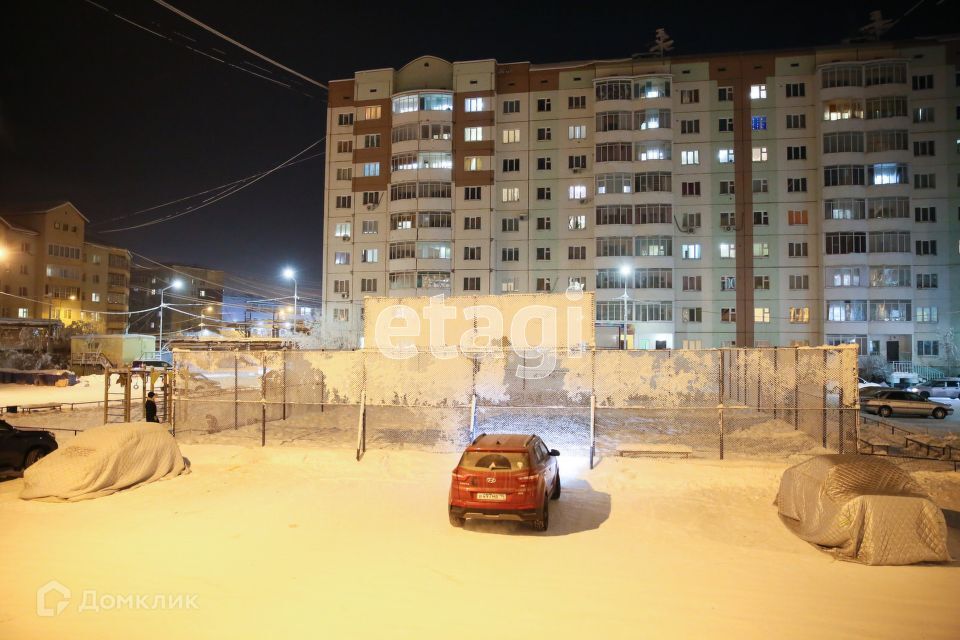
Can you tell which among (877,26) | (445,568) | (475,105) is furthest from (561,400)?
(877,26)

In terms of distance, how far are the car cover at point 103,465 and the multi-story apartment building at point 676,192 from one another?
134ft

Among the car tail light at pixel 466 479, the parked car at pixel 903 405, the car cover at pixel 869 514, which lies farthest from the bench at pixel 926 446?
the car tail light at pixel 466 479

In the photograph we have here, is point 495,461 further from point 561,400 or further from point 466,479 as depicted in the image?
point 561,400

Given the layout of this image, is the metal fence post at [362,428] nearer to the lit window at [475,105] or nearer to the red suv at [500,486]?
the red suv at [500,486]

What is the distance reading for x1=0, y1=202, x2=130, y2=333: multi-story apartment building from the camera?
225 ft

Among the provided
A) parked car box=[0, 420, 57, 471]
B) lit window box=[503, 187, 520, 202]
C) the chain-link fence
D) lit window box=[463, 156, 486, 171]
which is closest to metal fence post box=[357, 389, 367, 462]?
the chain-link fence

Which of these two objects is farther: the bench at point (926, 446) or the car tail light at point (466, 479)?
A: the bench at point (926, 446)

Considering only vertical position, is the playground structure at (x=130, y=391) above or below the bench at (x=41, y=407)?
above

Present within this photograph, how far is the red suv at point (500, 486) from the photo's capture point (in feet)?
31.0

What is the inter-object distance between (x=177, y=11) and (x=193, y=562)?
17.8 meters

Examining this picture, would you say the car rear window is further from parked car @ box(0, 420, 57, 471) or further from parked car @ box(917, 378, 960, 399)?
parked car @ box(917, 378, 960, 399)

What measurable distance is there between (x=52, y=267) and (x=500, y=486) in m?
85.4

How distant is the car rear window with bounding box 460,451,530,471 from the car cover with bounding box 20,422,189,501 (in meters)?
8.08

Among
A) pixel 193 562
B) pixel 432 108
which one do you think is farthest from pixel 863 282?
pixel 193 562
